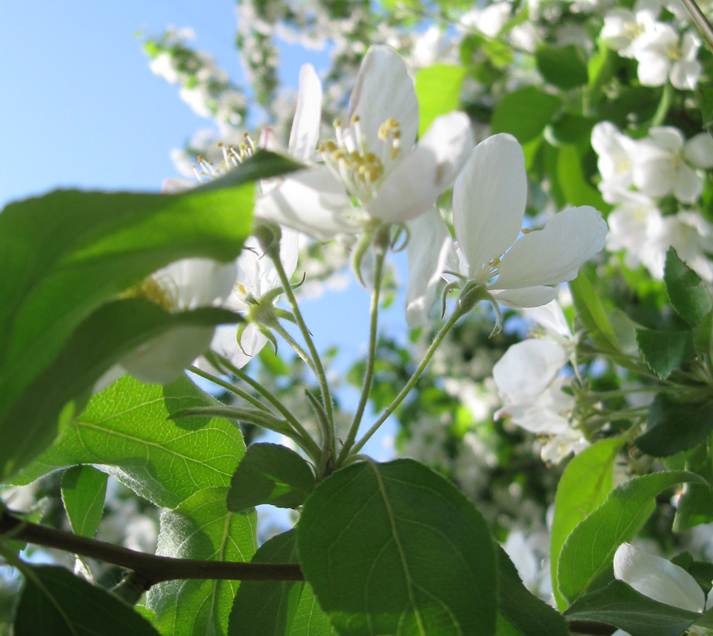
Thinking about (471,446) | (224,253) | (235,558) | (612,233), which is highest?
(224,253)

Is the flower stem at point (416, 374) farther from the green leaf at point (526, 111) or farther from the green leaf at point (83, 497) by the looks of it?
the green leaf at point (526, 111)

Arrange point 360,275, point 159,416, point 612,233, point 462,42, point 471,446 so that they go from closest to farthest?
point 360,275 < point 159,416 < point 612,233 < point 462,42 < point 471,446

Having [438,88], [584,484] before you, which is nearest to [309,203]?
[584,484]

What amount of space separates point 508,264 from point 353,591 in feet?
1.02

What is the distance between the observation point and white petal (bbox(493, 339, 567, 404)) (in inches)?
37.0

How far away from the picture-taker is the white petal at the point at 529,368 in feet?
3.09

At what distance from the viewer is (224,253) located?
0.35 m

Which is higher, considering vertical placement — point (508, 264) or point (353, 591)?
Result: point (508, 264)

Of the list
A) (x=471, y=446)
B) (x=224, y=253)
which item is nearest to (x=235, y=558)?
(x=224, y=253)

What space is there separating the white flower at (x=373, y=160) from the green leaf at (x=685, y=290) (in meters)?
0.43

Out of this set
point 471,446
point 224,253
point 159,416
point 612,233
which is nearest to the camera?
point 224,253

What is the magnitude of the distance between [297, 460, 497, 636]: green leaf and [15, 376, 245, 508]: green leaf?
8.3 inches

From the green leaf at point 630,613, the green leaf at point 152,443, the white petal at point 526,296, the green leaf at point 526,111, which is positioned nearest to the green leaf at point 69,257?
the green leaf at point 152,443

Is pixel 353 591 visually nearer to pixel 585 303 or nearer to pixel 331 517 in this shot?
pixel 331 517
